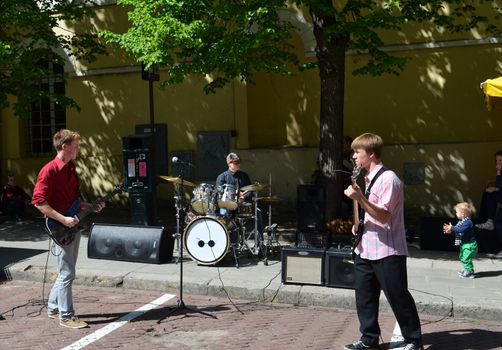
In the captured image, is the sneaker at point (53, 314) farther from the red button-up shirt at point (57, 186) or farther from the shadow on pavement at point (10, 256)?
the shadow on pavement at point (10, 256)

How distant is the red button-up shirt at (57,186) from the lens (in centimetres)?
579

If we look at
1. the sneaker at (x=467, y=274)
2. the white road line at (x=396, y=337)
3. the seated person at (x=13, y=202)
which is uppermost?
the seated person at (x=13, y=202)

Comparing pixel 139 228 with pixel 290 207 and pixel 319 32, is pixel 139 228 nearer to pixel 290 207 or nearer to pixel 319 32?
pixel 319 32

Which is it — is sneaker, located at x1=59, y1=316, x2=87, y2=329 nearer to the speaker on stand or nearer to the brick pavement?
the brick pavement

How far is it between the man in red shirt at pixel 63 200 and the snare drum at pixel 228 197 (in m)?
2.65

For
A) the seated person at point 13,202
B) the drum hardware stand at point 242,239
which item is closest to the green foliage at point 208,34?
the drum hardware stand at point 242,239

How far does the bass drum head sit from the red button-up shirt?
251 centimetres

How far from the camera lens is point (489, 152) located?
12781mm

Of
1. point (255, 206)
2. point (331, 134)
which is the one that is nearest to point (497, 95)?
point (331, 134)

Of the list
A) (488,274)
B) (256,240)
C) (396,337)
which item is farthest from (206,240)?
(488,274)

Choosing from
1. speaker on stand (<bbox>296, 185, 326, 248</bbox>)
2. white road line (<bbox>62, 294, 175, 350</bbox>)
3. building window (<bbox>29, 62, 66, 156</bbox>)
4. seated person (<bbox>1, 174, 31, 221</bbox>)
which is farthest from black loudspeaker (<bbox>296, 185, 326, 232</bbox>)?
building window (<bbox>29, 62, 66, 156</bbox>)

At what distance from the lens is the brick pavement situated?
572 cm

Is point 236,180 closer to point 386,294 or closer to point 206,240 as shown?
point 206,240

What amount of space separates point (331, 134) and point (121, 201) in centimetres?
681
